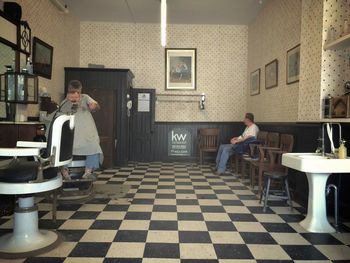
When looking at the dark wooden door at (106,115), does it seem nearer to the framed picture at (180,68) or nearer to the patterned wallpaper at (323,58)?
the framed picture at (180,68)

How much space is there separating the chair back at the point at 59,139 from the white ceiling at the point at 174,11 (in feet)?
15.2

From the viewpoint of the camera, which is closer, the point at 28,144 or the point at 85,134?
the point at 28,144

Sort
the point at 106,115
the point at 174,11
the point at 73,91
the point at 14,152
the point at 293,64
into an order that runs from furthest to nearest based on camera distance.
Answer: the point at 174,11, the point at 106,115, the point at 293,64, the point at 73,91, the point at 14,152

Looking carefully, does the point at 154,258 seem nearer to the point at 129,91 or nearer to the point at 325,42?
the point at 325,42

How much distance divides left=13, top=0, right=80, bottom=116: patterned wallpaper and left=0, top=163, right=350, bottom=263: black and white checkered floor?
228 cm

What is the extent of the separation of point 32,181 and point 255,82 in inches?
232

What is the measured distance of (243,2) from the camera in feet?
20.8

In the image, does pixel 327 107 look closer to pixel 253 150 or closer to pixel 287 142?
pixel 287 142

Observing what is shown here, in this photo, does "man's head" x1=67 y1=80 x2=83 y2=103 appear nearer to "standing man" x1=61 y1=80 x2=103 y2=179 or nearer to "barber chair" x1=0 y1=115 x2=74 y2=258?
"standing man" x1=61 y1=80 x2=103 y2=179

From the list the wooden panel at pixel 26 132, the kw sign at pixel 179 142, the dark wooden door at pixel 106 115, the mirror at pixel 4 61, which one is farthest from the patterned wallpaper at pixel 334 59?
the kw sign at pixel 179 142

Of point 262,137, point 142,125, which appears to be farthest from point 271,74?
point 142,125

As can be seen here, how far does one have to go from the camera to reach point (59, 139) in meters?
2.43

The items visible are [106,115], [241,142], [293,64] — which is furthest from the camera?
[106,115]

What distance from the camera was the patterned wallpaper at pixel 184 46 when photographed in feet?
25.9
